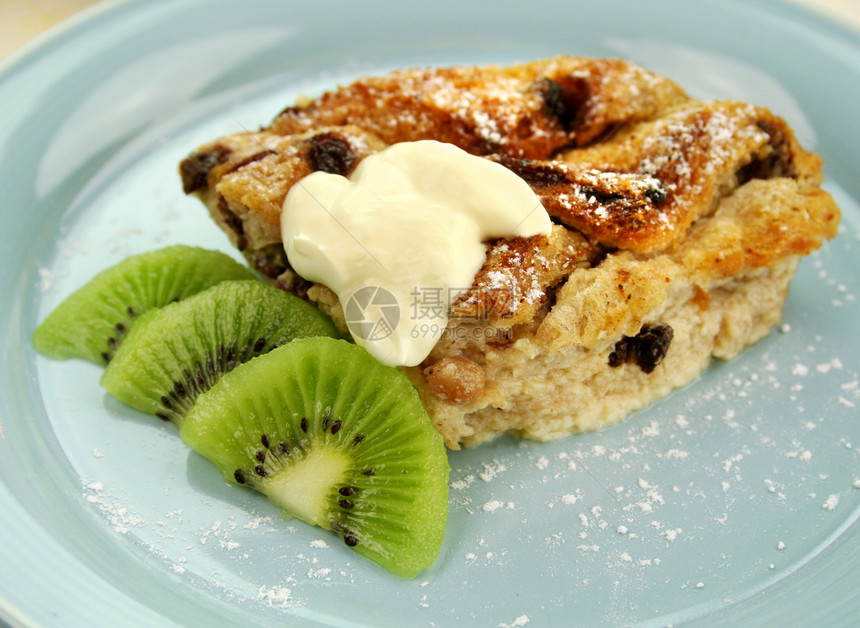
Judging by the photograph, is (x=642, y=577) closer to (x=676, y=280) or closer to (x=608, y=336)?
(x=608, y=336)

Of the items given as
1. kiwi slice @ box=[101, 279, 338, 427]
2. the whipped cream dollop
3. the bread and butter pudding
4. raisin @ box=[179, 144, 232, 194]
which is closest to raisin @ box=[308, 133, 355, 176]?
the bread and butter pudding

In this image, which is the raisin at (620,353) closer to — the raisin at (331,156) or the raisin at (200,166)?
the raisin at (331,156)

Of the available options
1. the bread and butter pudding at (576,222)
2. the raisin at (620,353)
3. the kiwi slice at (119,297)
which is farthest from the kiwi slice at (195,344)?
the raisin at (620,353)

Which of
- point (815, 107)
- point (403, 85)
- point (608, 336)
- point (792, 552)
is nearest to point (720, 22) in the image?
point (815, 107)

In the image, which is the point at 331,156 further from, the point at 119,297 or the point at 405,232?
the point at 119,297

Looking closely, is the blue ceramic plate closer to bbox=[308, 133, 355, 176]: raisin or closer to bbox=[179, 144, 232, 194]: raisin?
bbox=[179, 144, 232, 194]: raisin

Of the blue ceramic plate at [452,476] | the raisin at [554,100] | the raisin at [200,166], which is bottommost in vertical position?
the blue ceramic plate at [452,476]
